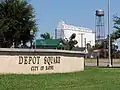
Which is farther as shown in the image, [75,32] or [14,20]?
[75,32]

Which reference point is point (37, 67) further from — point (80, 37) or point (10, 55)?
point (80, 37)

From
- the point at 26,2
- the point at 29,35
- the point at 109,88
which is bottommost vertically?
the point at 109,88

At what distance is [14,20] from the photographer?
1684 inches

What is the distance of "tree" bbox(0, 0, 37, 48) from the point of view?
42.5m

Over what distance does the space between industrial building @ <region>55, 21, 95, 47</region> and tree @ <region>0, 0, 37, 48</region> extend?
92.4 m

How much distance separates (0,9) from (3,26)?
2694 millimetres

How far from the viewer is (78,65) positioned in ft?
96.2

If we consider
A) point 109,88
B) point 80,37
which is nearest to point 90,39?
point 80,37

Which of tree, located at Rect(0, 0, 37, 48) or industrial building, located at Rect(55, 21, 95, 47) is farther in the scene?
industrial building, located at Rect(55, 21, 95, 47)

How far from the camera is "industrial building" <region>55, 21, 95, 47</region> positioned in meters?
144

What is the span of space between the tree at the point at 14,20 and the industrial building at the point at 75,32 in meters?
92.4

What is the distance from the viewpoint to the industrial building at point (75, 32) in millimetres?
144000

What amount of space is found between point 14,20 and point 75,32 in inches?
4356

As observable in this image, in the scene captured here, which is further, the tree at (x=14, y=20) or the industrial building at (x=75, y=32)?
the industrial building at (x=75, y=32)
